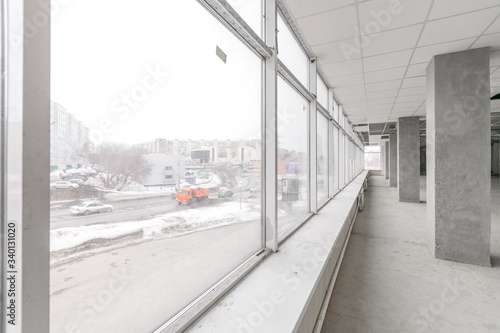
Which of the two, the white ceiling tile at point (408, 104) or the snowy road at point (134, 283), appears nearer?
the snowy road at point (134, 283)

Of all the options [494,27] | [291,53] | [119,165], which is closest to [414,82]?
[494,27]

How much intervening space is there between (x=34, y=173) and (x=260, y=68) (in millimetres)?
1948

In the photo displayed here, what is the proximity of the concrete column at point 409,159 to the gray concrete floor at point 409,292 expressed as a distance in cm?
374

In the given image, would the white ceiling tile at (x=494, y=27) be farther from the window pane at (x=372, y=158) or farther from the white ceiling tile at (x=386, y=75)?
the window pane at (x=372, y=158)

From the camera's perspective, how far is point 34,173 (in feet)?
2.17

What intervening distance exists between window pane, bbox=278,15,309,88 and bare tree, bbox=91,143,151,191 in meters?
2.02

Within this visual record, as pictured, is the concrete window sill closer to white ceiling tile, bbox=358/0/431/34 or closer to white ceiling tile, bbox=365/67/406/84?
white ceiling tile, bbox=358/0/431/34

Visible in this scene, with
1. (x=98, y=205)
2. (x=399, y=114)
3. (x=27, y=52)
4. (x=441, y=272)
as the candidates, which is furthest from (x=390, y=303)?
(x=399, y=114)

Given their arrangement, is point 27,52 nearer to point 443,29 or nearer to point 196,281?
point 196,281

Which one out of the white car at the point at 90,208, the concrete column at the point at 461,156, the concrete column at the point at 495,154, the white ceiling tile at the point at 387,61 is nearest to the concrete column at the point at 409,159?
the concrete column at the point at 461,156

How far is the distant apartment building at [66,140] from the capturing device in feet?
2.62

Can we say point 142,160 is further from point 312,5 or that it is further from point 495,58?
point 495,58

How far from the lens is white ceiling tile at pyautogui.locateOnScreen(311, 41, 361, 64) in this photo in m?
3.16

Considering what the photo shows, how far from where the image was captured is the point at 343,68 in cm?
390
